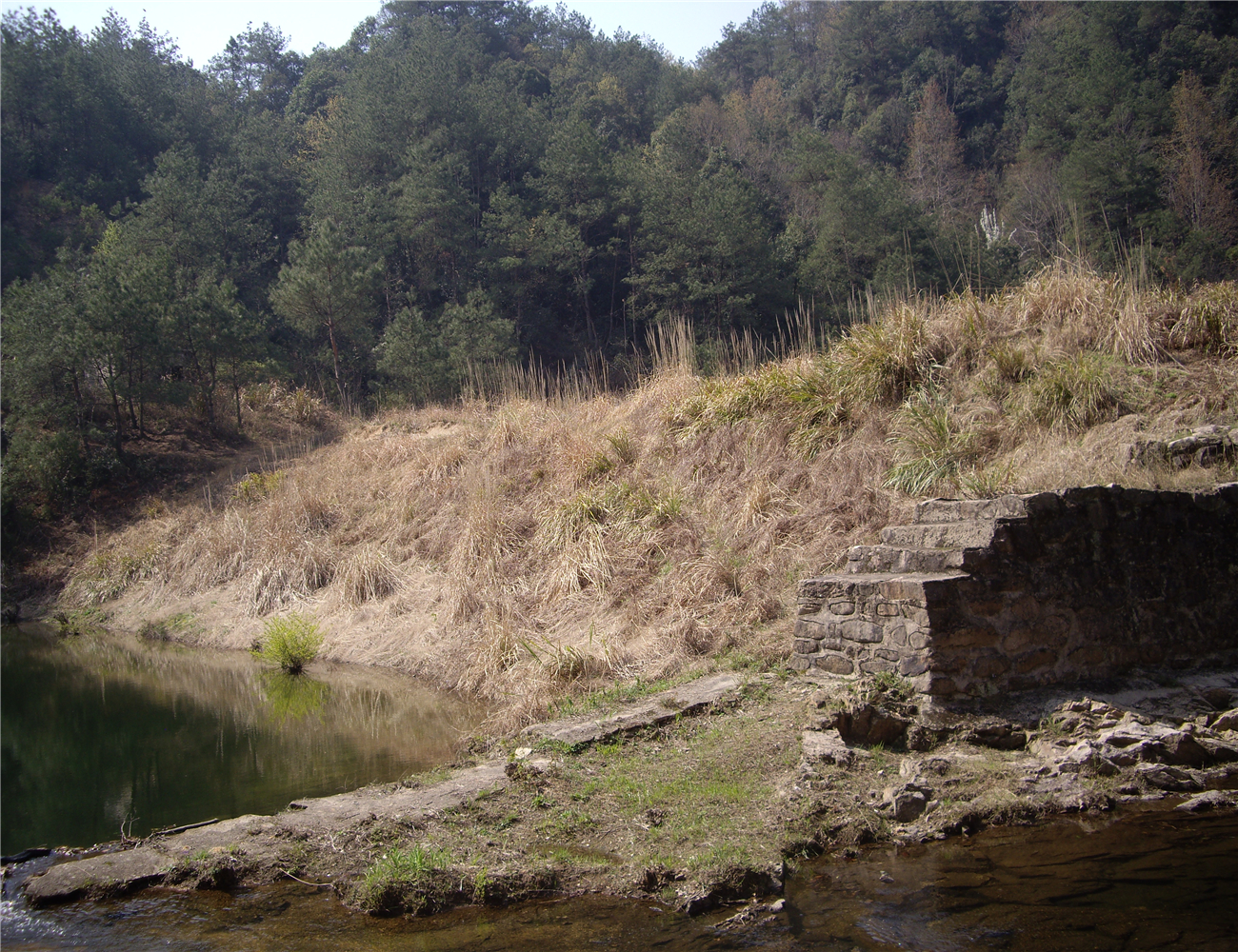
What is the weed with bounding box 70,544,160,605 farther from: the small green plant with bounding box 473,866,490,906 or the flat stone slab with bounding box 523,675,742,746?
the small green plant with bounding box 473,866,490,906

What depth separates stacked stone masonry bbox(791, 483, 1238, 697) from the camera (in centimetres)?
483

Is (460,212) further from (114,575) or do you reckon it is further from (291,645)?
(291,645)

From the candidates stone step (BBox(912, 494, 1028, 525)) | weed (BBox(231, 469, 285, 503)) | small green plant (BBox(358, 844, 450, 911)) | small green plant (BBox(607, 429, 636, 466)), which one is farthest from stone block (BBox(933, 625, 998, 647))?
weed (BBox(231, 469, 285, 503))

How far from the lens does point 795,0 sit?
52.4 metres

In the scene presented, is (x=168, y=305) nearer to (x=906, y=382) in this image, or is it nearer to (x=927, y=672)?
(x=906, y=382)

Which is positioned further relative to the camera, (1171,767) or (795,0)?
(795,0)

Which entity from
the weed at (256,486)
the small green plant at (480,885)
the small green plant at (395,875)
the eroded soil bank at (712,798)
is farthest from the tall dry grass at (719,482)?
the small green plant at (480,885)

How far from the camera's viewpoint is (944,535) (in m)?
5.28

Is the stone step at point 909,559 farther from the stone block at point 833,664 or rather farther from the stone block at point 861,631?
the stone block at point 833,664

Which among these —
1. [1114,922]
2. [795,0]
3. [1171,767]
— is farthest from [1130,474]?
[795,0]

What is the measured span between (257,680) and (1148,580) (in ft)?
27.9

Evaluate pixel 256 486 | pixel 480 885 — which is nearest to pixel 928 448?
pixel 480 885

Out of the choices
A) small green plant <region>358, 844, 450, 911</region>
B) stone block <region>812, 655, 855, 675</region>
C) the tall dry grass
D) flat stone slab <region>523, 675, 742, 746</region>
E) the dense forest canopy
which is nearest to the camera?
small green plant <region>358, 844, 450, 911</region>

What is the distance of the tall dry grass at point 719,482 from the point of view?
22.7 ft
